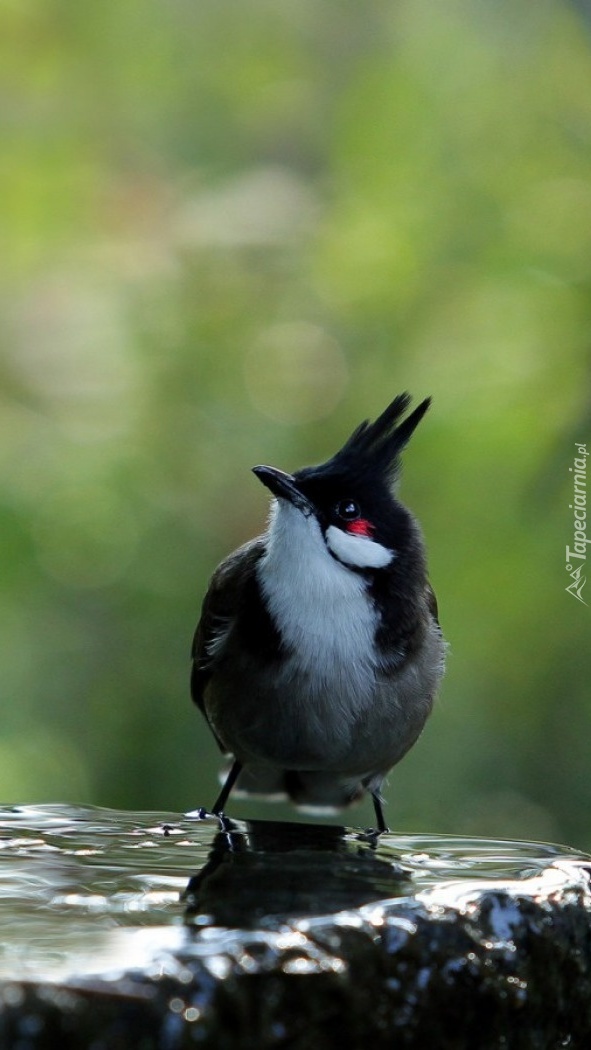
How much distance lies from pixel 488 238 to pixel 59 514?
2.61 meters

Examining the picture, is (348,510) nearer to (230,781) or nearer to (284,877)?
(230,781)

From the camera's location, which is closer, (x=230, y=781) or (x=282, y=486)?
(x=282, y=486)

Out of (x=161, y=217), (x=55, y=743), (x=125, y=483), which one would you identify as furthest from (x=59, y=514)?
(x=161, y=217)

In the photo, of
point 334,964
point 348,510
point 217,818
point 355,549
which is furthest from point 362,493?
point 334,964

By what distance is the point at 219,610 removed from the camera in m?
3.96

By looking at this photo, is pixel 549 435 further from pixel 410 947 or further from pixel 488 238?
pixel 410 947

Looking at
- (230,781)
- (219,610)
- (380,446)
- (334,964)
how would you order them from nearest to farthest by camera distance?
(334,964)
(380,446)
(219,610)
(230,781)

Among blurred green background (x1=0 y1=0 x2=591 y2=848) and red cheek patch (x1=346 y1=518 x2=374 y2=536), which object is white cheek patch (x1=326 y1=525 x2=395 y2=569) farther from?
blurred green background (x1=0 y1=0 x2=591 y2=848)

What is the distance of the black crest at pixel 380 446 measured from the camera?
378 cm

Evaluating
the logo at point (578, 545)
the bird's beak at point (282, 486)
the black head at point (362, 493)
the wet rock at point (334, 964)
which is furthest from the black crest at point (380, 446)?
the logo at point (578, 545)

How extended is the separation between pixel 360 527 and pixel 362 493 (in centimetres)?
11

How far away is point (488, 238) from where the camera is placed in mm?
6848

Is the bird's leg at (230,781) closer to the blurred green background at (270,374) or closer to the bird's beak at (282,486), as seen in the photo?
the bird's beak at (282,486)

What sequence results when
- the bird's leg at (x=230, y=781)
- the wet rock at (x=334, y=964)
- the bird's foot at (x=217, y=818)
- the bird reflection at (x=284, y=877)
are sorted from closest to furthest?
1. the wet rock at (x=334, y=964)
2. the bird reflection at (x=284, y=877)
3. the bird's foot at (x=217, y=818)
4. the bird's leg at (x=230, y=781)
